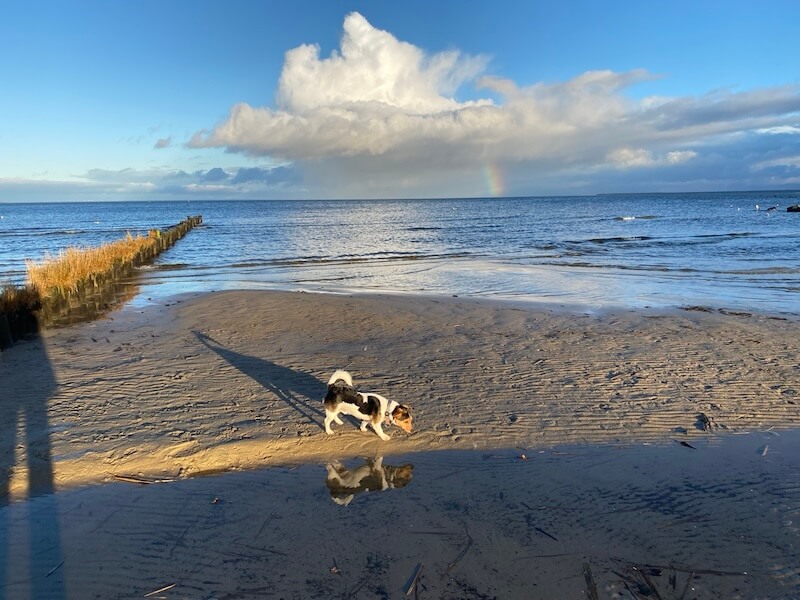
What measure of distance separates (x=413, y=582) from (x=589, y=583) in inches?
49.8

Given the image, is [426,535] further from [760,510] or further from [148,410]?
[148,410]

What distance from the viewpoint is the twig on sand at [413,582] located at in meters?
3.61

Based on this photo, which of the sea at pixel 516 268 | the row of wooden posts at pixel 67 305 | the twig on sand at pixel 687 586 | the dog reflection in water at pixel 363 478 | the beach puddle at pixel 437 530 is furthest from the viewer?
the sea at pixel 516 268

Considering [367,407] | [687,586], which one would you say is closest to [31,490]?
[367,407]

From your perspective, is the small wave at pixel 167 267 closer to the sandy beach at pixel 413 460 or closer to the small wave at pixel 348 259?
the small wave at pixel 348 259

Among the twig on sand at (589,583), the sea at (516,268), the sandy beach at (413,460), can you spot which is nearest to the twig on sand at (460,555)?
the sandy beach at (413,460)

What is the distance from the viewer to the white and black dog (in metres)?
5.75

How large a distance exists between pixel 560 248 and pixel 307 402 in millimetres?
27876

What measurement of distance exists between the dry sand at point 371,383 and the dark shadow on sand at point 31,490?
0.04 m

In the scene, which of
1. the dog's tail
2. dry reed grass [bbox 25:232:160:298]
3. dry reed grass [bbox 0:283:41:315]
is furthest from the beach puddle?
dry reed grass [bbox 25:232:160:298]

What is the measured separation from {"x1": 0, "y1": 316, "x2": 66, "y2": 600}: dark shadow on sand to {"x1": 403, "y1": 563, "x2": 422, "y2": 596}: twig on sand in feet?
8.09

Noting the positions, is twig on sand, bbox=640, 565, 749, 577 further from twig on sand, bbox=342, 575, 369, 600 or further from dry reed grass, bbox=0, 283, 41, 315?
dry reed grass, bbox=0, 283, 41, 315

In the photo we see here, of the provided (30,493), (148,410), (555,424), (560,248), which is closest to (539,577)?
(555,424)

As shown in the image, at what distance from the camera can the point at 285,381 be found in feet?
25.4
